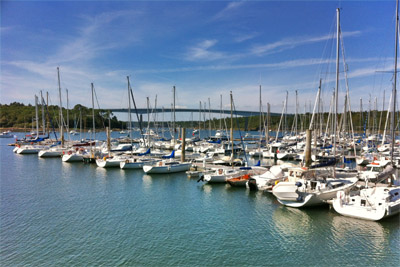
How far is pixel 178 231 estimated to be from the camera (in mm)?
17484

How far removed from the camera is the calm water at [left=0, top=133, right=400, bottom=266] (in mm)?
14305

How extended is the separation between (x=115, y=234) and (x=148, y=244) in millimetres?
2515

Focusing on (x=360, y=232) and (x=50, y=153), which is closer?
(x=360, y=232)

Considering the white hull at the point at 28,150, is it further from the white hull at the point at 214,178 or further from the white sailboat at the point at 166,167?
the white hull at the point at 214,178

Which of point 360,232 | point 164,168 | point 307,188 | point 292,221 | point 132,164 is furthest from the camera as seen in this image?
point 132,164

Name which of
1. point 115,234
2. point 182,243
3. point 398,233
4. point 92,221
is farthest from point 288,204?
point 92,221

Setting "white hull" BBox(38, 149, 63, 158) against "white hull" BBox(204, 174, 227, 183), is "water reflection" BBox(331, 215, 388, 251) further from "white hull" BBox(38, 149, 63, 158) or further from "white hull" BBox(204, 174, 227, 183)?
"white hull" BBox(38, 149, 63, 158)

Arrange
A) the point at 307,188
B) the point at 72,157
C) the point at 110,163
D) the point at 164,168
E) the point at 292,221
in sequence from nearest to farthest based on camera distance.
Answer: the point at 292,221
the point at 307,188
the point at 164,168
the point at 110,163
the point at 72,157

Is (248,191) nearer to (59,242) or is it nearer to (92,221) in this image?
(92,221)

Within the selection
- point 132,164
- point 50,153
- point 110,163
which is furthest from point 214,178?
point 50,153

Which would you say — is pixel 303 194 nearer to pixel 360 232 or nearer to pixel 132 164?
pixel 360 232

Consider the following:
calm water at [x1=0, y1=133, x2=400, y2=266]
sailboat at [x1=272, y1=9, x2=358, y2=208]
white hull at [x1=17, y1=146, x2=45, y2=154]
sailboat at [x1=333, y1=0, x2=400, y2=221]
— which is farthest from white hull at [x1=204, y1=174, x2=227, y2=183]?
white hull at [x1=17, y1=146, x2=45, y2=154]

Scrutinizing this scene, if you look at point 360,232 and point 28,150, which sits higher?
point 28,150

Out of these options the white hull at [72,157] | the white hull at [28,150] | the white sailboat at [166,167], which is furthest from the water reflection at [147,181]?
the white hull at [28,150]
